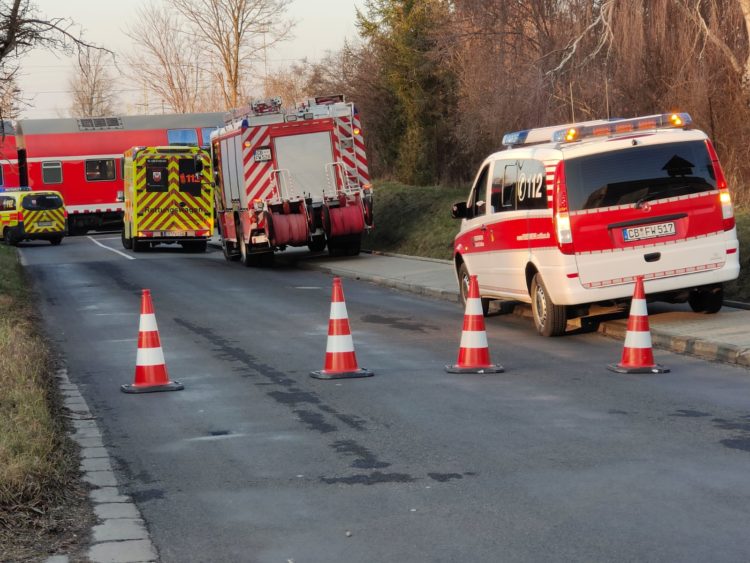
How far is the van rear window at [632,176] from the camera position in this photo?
13.0 metres

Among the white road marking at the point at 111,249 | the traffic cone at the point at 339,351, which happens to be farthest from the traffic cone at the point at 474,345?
the white road marking at the point at 111,249

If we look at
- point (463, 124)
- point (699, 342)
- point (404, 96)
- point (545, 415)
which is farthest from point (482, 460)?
point (404, 96)

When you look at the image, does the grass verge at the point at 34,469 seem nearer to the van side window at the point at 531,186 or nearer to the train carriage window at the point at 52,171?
the van side window at the point at 531,186

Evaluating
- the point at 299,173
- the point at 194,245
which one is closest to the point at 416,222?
the point at 299,173

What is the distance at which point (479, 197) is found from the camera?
16031mm

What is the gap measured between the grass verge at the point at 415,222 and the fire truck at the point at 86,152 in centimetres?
1500

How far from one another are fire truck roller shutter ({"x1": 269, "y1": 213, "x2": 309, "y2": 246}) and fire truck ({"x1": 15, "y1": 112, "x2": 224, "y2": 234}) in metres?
21.4

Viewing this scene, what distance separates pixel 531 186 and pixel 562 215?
916mm

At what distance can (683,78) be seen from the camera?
2230 centimetres

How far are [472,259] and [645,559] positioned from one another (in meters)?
10.5

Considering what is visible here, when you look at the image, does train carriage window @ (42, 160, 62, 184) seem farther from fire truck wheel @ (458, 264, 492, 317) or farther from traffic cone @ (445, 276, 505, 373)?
traffic cone @ (445, 276, 505, 373)

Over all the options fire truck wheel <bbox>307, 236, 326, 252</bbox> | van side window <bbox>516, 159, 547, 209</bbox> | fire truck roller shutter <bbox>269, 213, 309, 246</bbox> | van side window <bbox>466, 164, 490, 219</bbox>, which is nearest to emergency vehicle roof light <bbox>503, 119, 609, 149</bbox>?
van side window <bbox>516, 159, 547, 209</bbox>

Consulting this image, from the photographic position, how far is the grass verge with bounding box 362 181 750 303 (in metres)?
28.6

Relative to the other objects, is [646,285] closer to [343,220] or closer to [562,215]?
[562,215]
